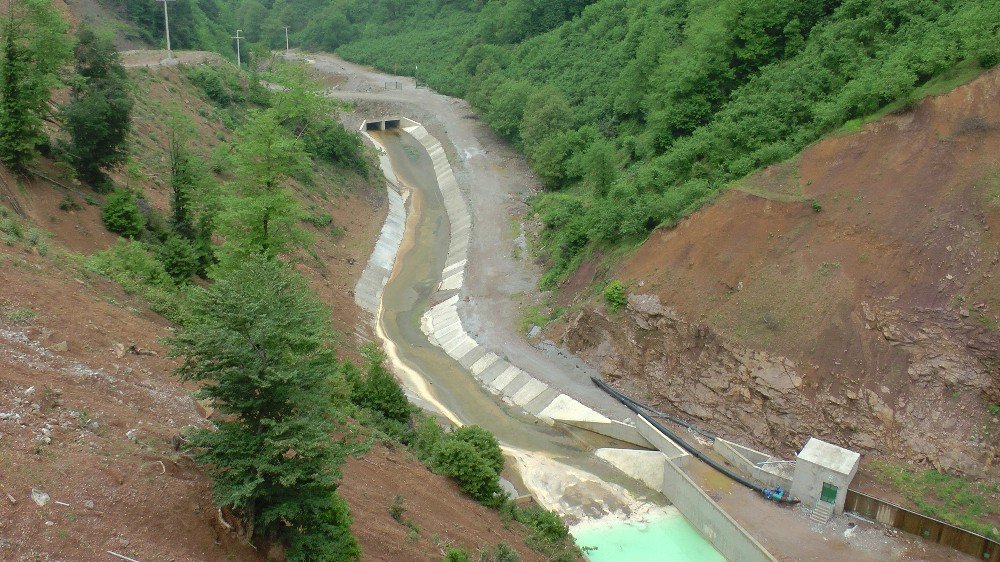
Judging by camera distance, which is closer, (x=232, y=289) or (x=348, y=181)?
(x=232, y=289)

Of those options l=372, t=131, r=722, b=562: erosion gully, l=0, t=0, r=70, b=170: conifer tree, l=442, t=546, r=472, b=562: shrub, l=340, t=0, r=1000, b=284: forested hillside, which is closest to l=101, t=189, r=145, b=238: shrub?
l=0, t=0, r=70, b=170: conifer tree

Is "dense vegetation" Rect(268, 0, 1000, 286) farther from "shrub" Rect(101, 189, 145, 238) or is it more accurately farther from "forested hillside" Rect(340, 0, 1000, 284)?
"shrub" Rect(101, 189, 145, 238)

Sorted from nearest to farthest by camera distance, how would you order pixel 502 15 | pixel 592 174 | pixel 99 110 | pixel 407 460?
pixel 407 460, pixel 99 110, pixel 592 174, pixel 502 15

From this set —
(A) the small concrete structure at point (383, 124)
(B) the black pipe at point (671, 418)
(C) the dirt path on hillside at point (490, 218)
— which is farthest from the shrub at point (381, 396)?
(A) the small concrete structure at point (383, 124)

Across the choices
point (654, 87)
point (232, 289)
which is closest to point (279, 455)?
point (232, 289)

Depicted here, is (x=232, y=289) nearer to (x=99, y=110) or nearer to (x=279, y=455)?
(x=279, y=455)

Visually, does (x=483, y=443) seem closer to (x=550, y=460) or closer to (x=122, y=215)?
(x=550, y=460)

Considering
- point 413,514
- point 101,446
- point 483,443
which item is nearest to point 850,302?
point 483,443

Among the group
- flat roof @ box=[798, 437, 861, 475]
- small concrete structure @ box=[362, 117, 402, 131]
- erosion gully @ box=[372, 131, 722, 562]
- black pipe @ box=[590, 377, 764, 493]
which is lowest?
erosion gully @ box=[372, 131, 722, 562]
